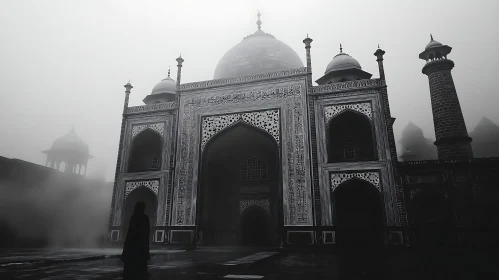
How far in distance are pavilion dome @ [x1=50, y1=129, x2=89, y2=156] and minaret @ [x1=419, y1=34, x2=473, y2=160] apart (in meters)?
26.1

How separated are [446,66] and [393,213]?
8.82 meters

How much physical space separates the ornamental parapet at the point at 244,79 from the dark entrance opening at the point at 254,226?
6.12m

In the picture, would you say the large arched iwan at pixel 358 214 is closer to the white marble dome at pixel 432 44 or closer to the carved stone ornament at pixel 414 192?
the carved stone ornament at pixel 414 192

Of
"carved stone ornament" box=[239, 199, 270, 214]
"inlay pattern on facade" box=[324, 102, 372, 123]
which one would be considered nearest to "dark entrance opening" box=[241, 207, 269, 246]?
"carved stone ornament" box=[239, 199, 270, 214]

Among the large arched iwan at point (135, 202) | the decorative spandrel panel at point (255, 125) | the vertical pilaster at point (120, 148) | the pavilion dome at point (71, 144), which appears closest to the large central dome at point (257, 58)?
the decorative spandrel panel at point (255, 125)

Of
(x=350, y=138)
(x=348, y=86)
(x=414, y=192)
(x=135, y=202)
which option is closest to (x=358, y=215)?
(x=414, y=192)

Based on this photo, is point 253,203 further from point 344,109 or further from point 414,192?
point 414,192

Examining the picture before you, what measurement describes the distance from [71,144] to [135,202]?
15951 millimetres

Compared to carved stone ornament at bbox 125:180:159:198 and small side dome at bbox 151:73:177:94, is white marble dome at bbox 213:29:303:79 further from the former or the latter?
carved stone ornament at bbox 125:180:159:198

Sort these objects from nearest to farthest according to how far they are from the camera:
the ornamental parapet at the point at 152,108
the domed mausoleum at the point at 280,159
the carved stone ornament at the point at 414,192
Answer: the carved stone ornament at the point at 414,192 → the domed mausoleum at the point at 280,159 → the ornamental parapet at the point at 152,108

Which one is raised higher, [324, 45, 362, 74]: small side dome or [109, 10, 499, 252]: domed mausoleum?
[324, 45, 362, 74]: small side dome

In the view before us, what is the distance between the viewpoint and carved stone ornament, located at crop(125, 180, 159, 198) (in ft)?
44.9

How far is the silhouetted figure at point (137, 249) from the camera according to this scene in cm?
341

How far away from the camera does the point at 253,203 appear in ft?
50.8
